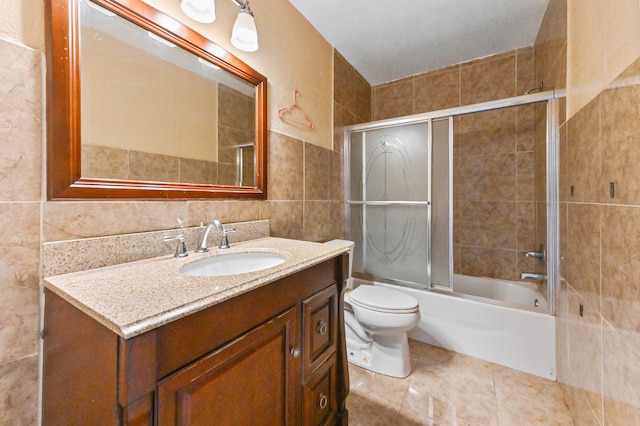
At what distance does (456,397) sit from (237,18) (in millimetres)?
2285

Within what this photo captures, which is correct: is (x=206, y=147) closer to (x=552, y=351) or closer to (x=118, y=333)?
(x=118, y=333)

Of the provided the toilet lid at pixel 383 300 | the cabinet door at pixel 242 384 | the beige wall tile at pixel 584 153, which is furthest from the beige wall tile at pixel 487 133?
the cabinet door at pixel 242 384

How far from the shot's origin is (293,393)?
87 cm

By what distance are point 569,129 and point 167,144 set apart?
75.0 inches

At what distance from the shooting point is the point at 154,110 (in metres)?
1.04

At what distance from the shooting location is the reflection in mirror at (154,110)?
860 millimetres

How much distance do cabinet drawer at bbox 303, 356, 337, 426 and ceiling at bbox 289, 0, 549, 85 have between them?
209 centimetres

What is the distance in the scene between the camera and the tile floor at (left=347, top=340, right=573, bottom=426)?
1291 mm

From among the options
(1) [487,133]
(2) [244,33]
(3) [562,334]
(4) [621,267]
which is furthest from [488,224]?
(2) [244,33]

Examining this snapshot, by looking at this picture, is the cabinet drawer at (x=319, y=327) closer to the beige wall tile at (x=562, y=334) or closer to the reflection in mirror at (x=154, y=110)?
the reflection in mirror at (x=154, y=110)

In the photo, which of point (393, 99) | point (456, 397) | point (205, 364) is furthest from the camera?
point (393, 99)

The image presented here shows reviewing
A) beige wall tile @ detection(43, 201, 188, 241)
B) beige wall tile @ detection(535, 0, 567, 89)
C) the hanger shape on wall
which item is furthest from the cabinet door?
beige wall tile @ detection(535, 0, 567, 89)

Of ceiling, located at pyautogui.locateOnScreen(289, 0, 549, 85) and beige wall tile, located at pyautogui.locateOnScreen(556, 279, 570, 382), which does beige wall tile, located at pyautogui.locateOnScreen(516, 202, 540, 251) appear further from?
ceiling, located at pyautogui.locateOnScreen(289, 0, 549, 85)

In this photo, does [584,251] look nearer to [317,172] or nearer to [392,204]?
[392,204]
